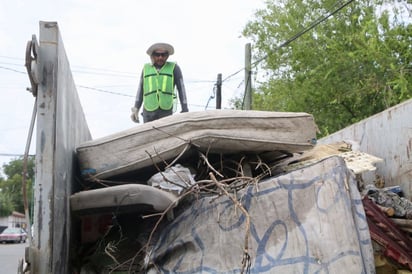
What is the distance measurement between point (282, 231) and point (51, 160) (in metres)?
0.73

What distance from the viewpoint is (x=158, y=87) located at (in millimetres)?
3740

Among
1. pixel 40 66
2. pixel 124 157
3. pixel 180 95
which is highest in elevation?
pixel 180 95

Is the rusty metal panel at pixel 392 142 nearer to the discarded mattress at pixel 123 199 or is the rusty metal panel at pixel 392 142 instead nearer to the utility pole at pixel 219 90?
the discarded mattress at pixel 123 199

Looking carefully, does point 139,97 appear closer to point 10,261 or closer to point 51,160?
point 51,160

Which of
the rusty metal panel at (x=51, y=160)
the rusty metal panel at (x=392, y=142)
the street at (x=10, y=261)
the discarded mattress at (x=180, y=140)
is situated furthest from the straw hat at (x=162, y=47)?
the rusty metal panel at (x=51, y=160)

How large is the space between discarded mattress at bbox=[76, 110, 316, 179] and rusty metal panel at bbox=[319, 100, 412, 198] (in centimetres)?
76

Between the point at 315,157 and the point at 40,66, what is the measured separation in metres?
1.34

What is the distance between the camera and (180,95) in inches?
154

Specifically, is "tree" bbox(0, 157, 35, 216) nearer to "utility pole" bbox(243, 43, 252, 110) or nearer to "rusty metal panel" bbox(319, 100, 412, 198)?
"utility pole" bbox(243, 43, 252, 110)

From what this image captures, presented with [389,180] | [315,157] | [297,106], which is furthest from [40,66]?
[297,106]

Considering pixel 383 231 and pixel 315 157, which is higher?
pixel 315 157

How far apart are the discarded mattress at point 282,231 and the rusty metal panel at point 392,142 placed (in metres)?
0.97

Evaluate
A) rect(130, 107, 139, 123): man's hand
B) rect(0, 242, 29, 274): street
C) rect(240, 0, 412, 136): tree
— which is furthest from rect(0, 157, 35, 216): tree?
rect(130, 107, 139, 123): man's hand

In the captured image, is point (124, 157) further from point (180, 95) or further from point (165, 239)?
point (180, 95)
